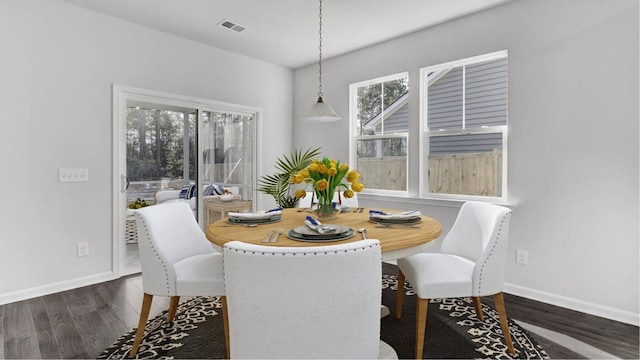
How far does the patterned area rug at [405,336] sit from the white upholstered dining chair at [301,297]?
1.11 meters

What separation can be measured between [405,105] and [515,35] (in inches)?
49.0

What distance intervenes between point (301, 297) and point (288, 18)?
10.1 ft

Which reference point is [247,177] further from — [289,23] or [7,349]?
[7,349]

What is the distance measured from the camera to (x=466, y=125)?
343 centimetres

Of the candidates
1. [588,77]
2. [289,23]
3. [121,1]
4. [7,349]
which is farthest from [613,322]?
[121,1]

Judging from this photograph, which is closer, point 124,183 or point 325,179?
point 325,179

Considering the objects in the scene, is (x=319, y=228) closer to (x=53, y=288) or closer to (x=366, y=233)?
(x=366, y=233)

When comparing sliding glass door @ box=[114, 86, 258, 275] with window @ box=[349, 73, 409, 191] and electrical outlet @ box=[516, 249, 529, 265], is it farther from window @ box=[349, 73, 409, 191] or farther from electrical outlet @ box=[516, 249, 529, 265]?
electrical outlet @ box=[516, 249, 529, 265]

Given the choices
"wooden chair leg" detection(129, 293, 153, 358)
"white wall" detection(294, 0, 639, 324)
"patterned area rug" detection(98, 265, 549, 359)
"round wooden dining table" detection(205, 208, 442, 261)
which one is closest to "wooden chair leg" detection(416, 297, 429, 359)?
"patterned area rug" detection(98, 265, 549, 359)

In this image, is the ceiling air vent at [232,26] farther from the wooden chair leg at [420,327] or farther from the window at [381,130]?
the wooden chair leg at [420,327]

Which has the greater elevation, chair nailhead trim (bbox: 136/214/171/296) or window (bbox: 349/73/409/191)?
window (bbox: 349/73/409/191)

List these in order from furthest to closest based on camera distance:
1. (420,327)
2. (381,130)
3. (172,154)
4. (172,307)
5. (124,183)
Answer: (381,130) → (172,154) → (124,183) → (172,307) → (420,327)

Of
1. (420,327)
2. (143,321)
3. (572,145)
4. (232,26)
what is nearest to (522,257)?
(572,145)

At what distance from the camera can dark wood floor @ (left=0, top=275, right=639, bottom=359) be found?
6.83 feet
